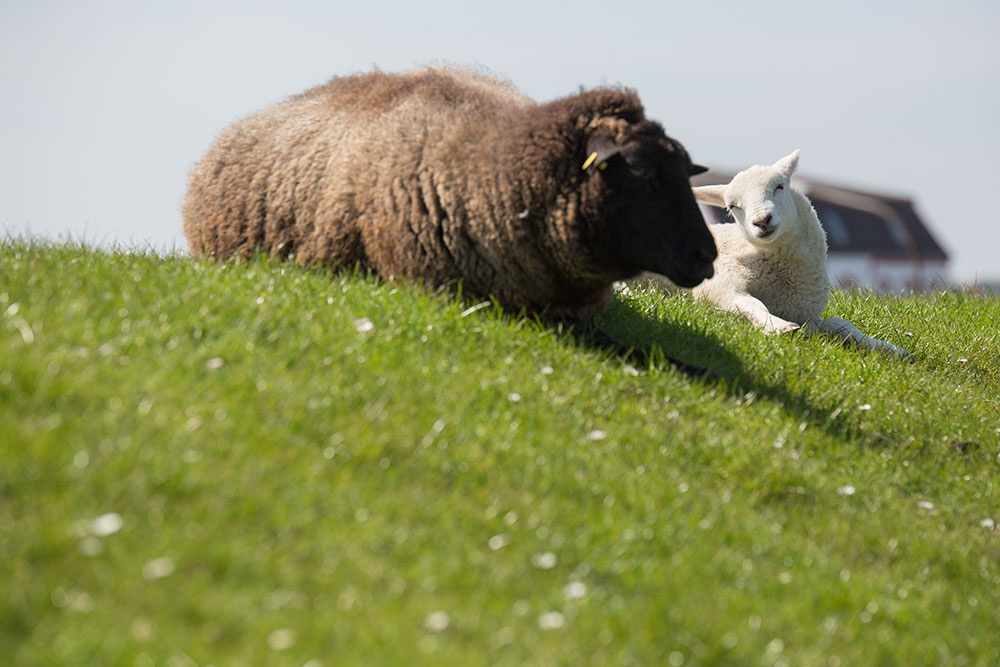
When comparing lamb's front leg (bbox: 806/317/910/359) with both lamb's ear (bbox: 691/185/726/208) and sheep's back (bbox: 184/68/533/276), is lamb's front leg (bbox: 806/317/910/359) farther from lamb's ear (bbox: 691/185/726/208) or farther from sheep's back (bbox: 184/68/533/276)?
sheep's back (bbox: 184/68/533/276)

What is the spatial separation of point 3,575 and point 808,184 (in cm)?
4957

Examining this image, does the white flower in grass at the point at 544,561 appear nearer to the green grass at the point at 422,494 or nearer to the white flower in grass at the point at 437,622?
the green grass at the point at 422,494

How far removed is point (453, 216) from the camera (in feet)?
22.5

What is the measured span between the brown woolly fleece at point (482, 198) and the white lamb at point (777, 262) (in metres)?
2.24

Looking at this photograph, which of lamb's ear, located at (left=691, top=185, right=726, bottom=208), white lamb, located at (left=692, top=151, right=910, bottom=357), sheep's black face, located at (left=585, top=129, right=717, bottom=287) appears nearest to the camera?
sheep's black face, located at (left=585, top=129, right=717, bottom=287)

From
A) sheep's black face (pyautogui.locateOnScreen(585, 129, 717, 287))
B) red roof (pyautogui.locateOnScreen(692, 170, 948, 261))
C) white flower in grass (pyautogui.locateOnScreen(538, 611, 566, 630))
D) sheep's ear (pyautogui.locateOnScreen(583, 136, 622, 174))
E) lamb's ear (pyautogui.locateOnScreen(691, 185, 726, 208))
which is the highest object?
Result: sheep's ear (pyautogui.locateOnScreen(583, 136, 622, 174))

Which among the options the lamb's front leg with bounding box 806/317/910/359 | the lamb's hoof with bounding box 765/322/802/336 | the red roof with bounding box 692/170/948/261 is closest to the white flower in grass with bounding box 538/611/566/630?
the lamb's hoof with bounding box 765/322/802/336

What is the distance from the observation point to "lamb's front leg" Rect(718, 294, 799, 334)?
867 centimetres

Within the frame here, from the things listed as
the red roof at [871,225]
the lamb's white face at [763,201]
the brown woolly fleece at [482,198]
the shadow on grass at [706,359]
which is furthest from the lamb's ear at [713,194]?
the red roof at [871,225]

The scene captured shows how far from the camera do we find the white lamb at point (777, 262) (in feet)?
29.6

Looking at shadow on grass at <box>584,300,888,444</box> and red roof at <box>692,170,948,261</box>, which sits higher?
shadow on grass at <box>584,300,888,444</box>

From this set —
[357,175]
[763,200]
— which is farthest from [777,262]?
[357,175]

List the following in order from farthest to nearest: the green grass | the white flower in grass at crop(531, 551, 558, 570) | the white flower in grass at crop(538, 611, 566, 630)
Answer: the white flower in grass at crop(531, 551, 558, 570), the white flower in grass at crop(538, 611, 566, 630), the green grass

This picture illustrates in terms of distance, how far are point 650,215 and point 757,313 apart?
2.80 metres
